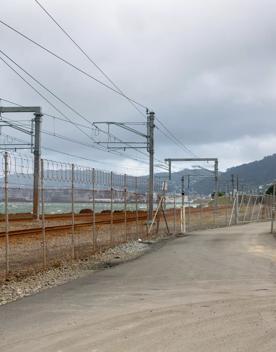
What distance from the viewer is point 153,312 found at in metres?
9.95

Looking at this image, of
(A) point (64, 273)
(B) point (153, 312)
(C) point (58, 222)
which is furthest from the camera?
(C) point (58, 222)

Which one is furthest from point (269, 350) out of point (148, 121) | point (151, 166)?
point (148, 121)

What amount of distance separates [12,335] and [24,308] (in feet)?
7.22

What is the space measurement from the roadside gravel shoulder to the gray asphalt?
0.46 m

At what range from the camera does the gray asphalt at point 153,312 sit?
7.90 metres

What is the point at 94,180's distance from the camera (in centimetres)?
1964

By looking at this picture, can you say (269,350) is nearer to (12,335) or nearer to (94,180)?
(12,335)

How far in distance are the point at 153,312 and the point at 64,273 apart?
20.0 ft

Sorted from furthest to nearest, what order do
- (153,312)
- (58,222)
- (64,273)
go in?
(58,222)
(64,273)
(153,312)

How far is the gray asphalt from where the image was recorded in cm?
790

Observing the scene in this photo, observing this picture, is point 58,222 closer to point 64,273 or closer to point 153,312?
point 64,273

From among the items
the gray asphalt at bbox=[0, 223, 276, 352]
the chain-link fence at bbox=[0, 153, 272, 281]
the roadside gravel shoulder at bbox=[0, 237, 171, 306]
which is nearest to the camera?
the gray asphalt at bbox=[0, 223, 276, 352]

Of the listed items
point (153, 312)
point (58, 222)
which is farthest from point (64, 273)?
point (58, 222)

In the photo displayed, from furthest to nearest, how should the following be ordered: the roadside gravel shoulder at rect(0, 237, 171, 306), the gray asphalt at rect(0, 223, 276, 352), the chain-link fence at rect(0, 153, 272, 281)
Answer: the chain-link fence at rect(0, 153, 272, 281) < the roadside gravel shoulder at rect(0, 237, 171, 306) < the gray asphalt at rect(0, 223, 276, 352)
